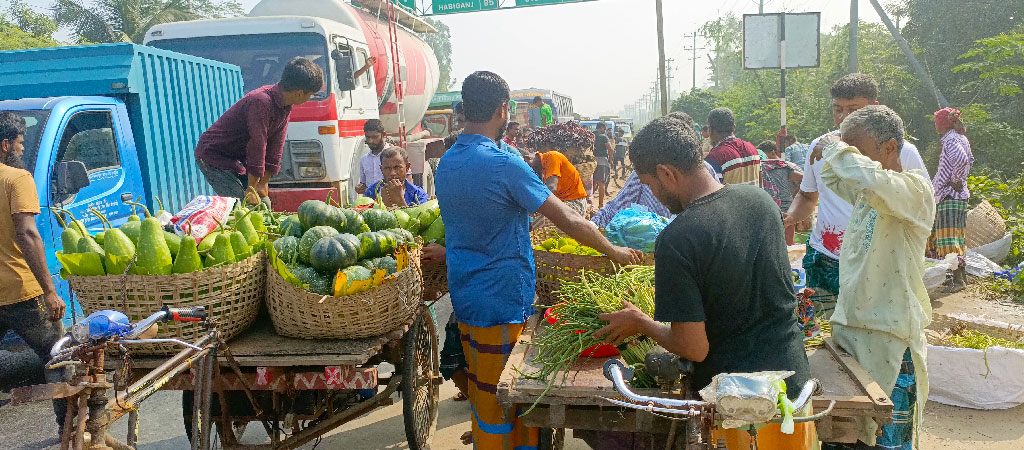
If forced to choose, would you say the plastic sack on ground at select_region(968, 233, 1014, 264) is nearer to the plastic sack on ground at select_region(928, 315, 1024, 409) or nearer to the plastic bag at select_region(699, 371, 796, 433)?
the plastic sack on ground at select_region(928, 315, 1024, 409)

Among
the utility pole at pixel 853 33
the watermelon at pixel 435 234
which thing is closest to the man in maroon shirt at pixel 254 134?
the watermelon at pixel 435 234

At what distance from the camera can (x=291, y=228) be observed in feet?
11.4

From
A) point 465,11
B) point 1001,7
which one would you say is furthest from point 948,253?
point 465,11

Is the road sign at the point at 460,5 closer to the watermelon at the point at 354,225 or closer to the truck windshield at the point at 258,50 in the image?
the truck windshield at the point at 258,50

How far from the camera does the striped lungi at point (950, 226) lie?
6.85m

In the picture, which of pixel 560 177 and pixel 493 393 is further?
pixel 560 177

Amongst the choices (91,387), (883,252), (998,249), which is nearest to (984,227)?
(998,249)

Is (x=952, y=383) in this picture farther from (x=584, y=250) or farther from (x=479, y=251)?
(x=479, y=251)

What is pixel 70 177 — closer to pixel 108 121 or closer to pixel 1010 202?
pixel 108 121

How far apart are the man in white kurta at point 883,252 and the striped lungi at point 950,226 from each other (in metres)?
4.67

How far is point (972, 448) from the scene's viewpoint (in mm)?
3959

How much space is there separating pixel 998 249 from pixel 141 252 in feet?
28.6

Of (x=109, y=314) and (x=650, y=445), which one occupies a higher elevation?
(x=109, y=314)

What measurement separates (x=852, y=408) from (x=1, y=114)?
4612mm
